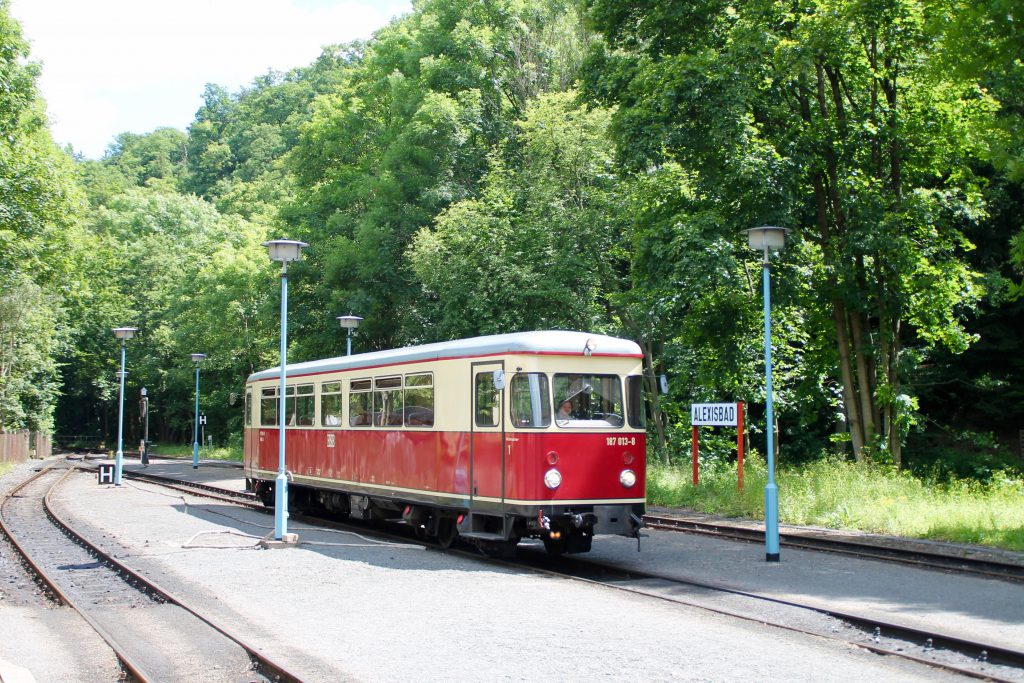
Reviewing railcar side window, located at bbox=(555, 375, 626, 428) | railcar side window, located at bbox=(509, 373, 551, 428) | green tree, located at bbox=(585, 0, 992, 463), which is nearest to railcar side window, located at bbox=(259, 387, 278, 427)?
green tree, located at bbox=(585, 0, 992, 463)

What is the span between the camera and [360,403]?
1822 cm

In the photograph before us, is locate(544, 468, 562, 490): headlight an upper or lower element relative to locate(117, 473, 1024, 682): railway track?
upper

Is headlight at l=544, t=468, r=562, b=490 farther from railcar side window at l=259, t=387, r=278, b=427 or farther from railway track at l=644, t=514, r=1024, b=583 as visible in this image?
railcar side window at l=259, t=387, r=278, b=427

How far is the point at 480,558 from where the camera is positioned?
1495cm

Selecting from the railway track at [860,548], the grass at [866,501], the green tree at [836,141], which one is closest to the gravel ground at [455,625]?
the railway track at [860,548]

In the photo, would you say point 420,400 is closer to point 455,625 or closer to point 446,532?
point 446,532

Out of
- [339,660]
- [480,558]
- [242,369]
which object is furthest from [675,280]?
[242,369]

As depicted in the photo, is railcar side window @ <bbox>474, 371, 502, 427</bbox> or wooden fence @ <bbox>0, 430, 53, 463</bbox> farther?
wooden fence @ <bbox>0, 430, 53, 463</bbox>

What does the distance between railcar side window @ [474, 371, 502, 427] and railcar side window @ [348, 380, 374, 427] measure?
3787 millimetres

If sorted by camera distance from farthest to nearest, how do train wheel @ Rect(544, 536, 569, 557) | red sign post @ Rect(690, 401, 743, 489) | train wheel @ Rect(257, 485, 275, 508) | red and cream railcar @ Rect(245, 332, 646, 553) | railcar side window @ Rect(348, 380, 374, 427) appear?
train wheel @ Rect(257, 485, 275, 508), red sign post @ Rect(690, 401, 743, 489), railcar side window @ Rect(348, 380, 374, 427), train wheel @ Rect(544, 536, 569, 557), red and cream railcar @ Rect(245, 332, 646, 553)

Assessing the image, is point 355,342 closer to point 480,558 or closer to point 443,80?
point 443,80

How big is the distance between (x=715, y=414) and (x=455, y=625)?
12288mm

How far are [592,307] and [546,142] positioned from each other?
562 centimetres

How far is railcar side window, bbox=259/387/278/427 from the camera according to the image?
2256 cm
